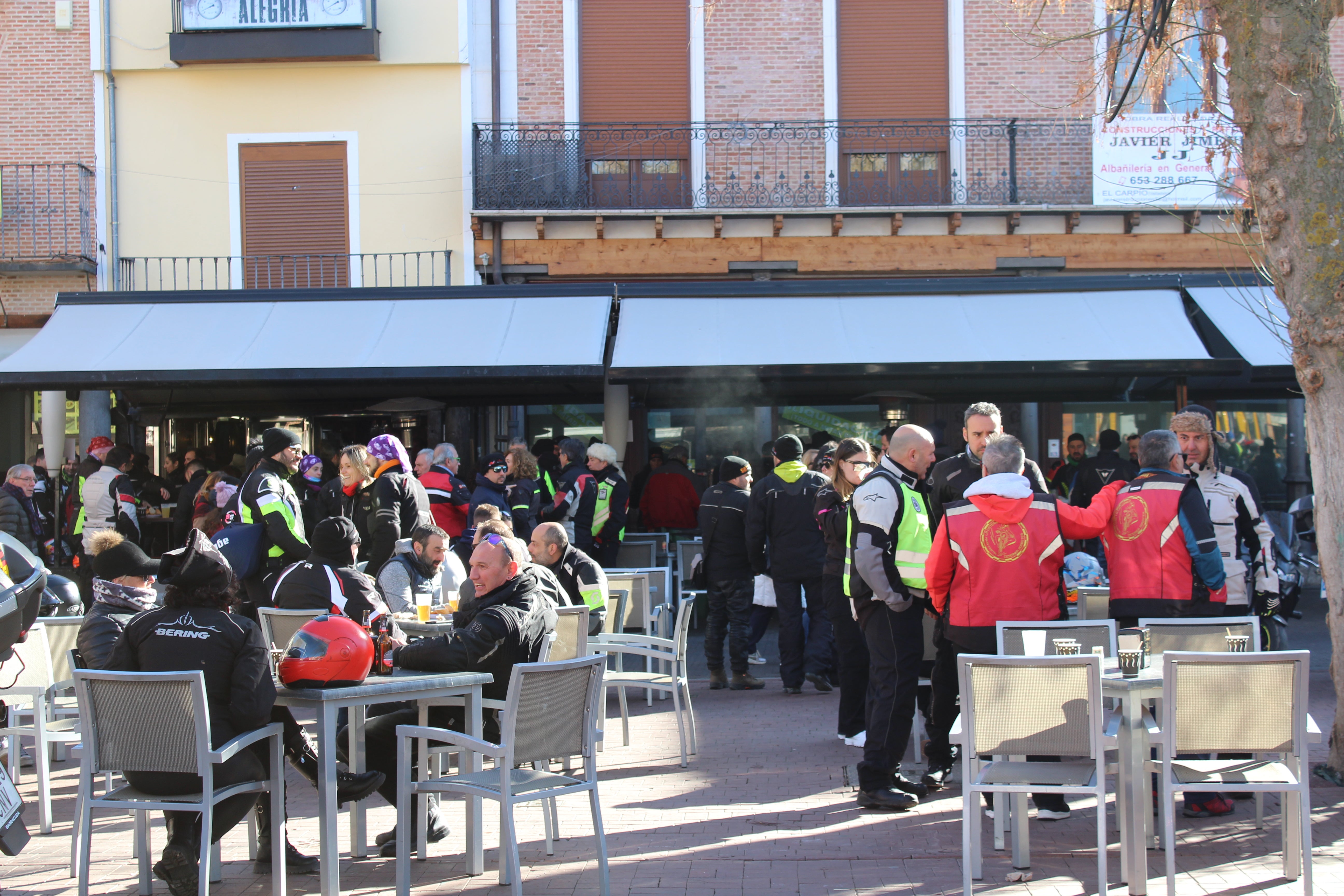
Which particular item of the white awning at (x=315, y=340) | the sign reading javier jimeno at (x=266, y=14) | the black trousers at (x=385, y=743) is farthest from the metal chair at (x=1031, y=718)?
the sign reading javier jimeno at (x=266, y=14)

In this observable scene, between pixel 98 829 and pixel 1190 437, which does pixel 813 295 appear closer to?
pixel 1190 437

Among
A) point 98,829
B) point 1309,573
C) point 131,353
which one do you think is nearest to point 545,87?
point 131,353

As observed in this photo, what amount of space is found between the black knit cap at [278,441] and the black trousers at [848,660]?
354 centimetres

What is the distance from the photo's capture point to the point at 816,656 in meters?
8.84

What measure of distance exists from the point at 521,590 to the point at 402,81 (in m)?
11.6

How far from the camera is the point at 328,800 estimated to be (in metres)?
4.48

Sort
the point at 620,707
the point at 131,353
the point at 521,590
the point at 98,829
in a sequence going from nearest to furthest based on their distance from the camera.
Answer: the point at 521,590 → the point at 98,829 → the point at 620,707 → the point at 131,353

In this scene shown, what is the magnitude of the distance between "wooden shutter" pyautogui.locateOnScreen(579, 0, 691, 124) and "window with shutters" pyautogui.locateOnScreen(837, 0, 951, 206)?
2070mm

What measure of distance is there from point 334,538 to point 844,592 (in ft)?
9.25

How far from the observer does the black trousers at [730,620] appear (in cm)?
905

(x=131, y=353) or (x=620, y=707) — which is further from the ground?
(x=131, y=353)

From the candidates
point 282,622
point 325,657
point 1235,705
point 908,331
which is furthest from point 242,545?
point 908,331

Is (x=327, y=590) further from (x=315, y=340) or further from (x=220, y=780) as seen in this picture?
(x=315, y=340)

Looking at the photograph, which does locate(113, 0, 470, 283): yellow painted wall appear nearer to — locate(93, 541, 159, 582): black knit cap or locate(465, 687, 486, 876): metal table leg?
locate(93, 541, 159, 582): black knit cap
